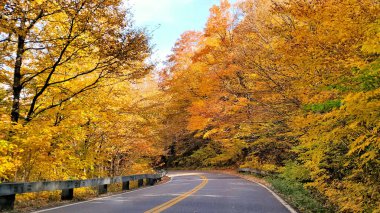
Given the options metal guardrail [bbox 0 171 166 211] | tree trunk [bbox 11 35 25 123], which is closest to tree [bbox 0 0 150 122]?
tree trunk [bbox 11 35 25 123]

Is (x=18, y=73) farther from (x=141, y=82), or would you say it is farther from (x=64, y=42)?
(x=141, y=82)

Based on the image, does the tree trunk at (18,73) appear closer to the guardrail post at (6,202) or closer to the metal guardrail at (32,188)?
the metal guardrail at (32,188)

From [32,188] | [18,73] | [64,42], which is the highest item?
[64,42]

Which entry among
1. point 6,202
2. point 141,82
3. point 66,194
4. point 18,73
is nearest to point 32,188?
point 6,202

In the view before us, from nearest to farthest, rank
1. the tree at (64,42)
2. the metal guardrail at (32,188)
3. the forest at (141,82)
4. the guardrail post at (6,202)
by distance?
the forest at (141,82) < the metal guardrail at (32,188) < the guardrail post at (6,202) < the tree at (64,42)

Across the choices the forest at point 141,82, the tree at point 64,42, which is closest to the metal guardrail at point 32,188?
the forest at point 141,82

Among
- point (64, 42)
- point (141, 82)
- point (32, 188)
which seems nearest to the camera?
point (32, 188)

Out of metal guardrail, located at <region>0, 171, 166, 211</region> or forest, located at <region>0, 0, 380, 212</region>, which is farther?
metal guardrail, located at <region>0, 171, 166, 211</region>

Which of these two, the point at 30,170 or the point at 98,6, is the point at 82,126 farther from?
the point at 98,6

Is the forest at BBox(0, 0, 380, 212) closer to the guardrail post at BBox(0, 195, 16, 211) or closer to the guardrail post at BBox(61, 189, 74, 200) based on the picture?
the guardrail post at BBox(0, 195, 16, 211)

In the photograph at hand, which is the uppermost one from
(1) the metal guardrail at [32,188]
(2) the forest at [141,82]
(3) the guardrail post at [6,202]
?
(2) the forest at [141,82]

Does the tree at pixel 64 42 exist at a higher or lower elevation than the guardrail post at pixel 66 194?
higher

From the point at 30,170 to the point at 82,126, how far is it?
2939 millimetres

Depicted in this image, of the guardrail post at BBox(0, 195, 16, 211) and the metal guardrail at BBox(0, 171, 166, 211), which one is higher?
the metal guardrail at BBox(0, 171, 166, 211)
